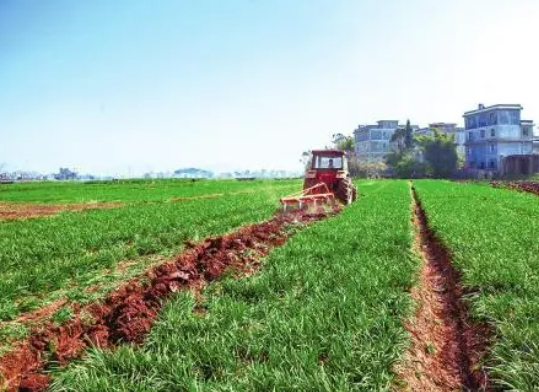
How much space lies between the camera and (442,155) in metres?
77.6

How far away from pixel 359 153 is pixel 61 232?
10840 cm

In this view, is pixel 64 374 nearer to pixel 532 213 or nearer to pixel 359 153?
pixel 532 213

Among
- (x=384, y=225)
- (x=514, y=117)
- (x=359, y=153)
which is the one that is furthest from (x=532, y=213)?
(x=359, y=153)

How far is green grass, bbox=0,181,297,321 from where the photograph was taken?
7.52m

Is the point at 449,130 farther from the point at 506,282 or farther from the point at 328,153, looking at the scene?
the point at 506,282

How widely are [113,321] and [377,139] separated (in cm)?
11341

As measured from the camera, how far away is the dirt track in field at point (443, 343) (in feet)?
14.3

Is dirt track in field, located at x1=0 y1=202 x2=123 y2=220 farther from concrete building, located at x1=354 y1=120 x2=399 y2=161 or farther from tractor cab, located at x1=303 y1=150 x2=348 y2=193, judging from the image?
concrete building, located at x1=354 y1=120 x2=399 y2=161

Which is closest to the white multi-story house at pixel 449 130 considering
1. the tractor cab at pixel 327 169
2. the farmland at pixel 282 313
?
the tractor cab at pixel 327 169

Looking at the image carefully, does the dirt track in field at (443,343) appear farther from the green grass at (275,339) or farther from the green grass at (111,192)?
the green grass at (111,192)

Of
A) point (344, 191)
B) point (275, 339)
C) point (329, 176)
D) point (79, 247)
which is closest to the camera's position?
point (275, 339)

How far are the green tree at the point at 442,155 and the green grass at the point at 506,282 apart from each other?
6800 centimetres

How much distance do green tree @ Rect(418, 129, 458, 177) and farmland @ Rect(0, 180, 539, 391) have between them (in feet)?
231

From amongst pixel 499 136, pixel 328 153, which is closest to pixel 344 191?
pixel 328 153
